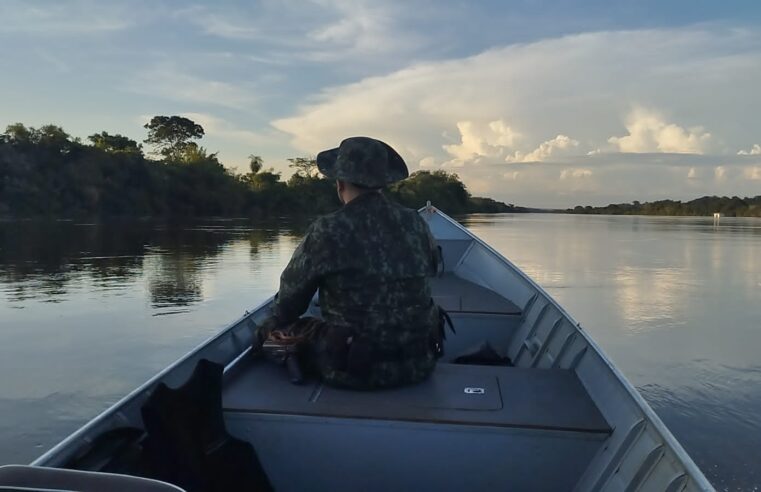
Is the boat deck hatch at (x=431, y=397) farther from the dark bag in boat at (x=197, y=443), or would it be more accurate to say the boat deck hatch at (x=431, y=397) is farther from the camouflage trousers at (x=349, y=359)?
the dark bag in boat at (x=197, y=443)

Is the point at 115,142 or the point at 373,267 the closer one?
the point at 373,267

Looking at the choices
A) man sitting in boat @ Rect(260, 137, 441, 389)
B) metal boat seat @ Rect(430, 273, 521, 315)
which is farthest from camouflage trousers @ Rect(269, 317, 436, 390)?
metal boat seat @ Rect(430, 273, 521, 315)

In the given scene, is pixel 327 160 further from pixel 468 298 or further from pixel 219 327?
pixel 219 327

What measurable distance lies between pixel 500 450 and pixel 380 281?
0.87m

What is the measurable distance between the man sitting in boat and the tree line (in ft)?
150

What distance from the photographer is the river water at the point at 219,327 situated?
5.29 m

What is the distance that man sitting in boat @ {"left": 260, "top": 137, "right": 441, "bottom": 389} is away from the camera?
2807mm

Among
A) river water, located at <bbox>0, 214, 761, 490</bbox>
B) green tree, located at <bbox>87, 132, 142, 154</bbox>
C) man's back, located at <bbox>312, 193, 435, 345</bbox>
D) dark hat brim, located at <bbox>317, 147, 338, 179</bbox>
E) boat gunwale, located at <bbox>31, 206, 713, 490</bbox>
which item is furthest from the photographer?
green tree, located at <bbox>87, 132, 142, 154</bbox>

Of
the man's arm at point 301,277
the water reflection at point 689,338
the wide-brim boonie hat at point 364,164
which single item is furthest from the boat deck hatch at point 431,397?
the water reflection at point 689,338

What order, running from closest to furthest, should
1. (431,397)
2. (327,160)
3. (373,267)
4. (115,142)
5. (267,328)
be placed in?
(373,267), (431,397), (327,160), (267,328), (115,142)

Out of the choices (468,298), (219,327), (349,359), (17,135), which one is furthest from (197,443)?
(17,135)

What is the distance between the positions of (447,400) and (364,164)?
44.7 inches

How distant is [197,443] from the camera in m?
2.42

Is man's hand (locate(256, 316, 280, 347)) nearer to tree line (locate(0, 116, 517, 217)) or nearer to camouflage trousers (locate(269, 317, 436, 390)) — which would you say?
camouflage trousers (locate(269, 317, 436, 390))
